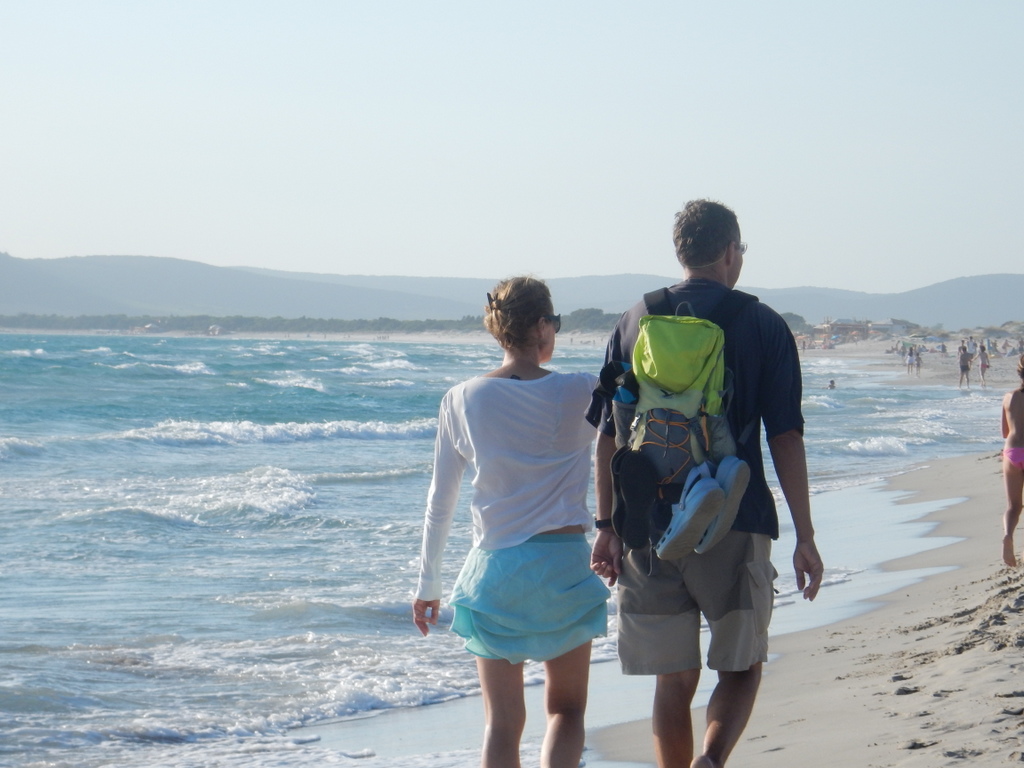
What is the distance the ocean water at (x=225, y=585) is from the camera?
15.4 ft

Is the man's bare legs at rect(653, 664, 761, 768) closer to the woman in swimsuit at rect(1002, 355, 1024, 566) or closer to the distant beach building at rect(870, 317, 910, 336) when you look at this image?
the woman in swimsuit at rect(1002, 355, 1024, 566)

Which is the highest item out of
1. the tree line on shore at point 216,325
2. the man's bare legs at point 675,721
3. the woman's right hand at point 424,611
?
the tree line on shore at point 216,325

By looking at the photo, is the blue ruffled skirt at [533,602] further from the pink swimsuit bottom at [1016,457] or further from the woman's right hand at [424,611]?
the pink swimsuit bottom at [1016,457]

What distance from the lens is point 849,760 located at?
323cm

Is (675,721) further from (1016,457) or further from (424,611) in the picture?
(1016,457)

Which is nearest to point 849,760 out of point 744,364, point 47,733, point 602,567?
point 602,567

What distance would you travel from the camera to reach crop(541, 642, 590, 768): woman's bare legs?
2781 mm

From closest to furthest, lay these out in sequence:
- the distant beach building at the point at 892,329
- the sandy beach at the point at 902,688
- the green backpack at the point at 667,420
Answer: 1. the green backpack at the point at 667,420
2. the sandy beach at the point at 902,688
3. the distant beach building at the point at 892,329

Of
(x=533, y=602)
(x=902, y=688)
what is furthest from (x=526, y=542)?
(x=902, y=688)

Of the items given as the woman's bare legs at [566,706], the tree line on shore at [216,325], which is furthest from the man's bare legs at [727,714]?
the tree line on shore at [216,325]

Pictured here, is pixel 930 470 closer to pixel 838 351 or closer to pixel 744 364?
pixel 744 364

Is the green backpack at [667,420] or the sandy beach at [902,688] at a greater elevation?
the green backpack at [667,420]

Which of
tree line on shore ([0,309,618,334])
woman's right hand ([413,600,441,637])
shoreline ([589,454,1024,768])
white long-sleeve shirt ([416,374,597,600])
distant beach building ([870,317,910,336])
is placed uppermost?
tree line on shore ([0,309,618,334])

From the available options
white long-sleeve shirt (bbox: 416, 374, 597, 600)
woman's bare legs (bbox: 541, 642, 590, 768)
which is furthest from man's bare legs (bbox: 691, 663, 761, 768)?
white long-sleeve shirt (bbox: 416, 374, 597, 600)
